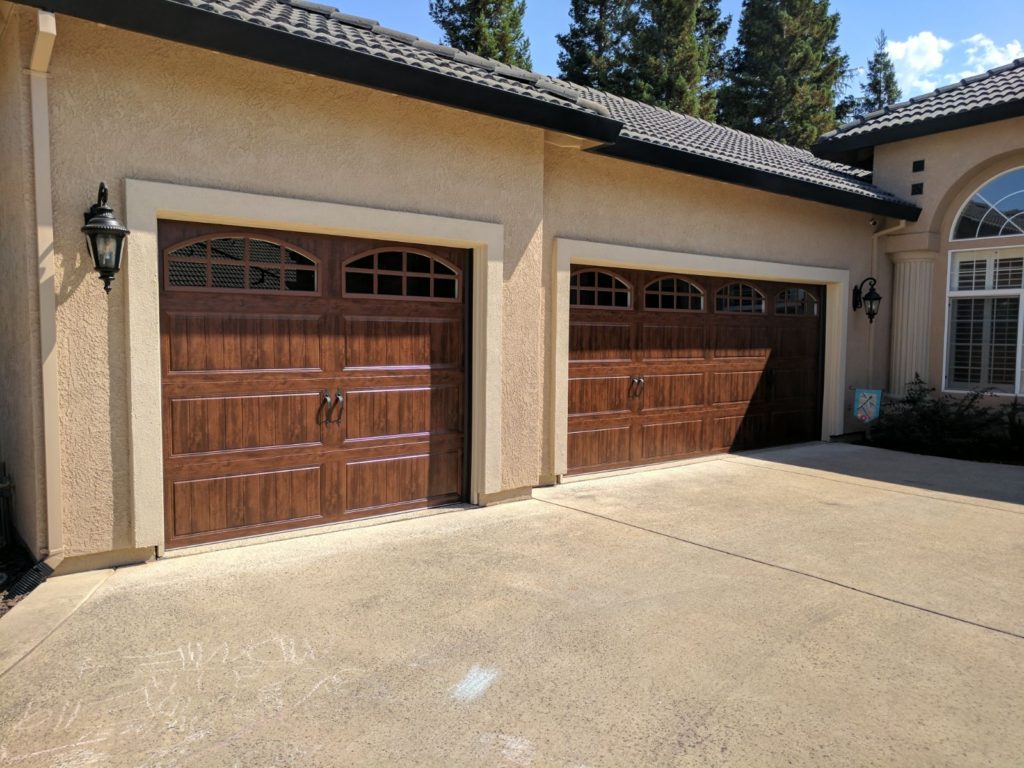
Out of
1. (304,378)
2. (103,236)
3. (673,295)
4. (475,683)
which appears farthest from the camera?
(673,295)

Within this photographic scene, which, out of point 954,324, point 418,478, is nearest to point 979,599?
point 418,478

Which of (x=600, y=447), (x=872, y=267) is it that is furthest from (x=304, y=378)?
(x=872, y=267)

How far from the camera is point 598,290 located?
809cm

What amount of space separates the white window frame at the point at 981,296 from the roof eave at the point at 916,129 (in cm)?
105

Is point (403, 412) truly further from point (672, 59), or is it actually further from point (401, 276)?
point (672, 59)

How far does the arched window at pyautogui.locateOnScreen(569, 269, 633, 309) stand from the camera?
7.88m

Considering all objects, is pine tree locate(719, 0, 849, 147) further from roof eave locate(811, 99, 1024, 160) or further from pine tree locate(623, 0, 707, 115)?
roof eave locate(811, 99, 1024, 160)

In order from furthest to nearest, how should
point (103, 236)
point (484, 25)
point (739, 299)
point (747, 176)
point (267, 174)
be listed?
point (484, 25)
point (739, 299)
point (747, 176)
point (267, 174)
point (103, 236)

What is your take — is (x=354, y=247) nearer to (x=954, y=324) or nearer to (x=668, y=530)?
(x=668, y=530)

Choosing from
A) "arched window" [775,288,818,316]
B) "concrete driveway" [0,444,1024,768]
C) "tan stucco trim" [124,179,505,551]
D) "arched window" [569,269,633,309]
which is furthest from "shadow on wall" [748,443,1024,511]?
"tan stucco trim" [124,179,505,551]

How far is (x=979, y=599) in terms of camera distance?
456cm

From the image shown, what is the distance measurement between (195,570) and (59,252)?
7.43 feet

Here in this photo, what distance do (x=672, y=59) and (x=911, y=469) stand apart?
64.3 feet


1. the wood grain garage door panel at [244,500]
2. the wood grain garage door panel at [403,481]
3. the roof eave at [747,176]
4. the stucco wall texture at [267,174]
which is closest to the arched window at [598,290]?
the stucco wall texture at [267,174]
